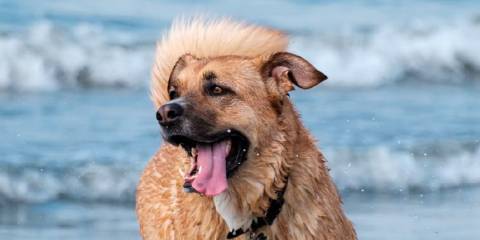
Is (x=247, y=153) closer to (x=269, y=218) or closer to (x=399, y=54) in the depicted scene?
(x=269, y=218)

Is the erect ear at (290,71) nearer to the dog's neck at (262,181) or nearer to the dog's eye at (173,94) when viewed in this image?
the dog's neck at (262,181)

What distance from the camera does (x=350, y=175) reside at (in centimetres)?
1192

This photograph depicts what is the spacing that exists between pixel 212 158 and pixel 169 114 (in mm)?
309

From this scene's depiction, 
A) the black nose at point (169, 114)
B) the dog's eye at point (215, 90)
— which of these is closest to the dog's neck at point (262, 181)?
the dog's eye at point (215, 90)

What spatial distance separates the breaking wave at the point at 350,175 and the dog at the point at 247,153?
4.51 meters

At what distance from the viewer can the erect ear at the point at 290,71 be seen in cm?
630

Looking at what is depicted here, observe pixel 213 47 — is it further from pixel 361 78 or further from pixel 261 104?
pixel 361 78

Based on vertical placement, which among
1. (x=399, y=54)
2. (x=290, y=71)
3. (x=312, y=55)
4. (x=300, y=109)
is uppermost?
(x=290, y=71)

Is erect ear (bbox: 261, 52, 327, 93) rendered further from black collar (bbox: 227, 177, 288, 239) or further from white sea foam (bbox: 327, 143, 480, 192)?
white sea foam (bbox: 327, 143, 480, 192)

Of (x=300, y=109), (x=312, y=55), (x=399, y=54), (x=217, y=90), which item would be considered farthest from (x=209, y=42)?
(x=399, y=54)

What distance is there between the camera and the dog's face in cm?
616

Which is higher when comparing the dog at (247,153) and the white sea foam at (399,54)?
the dog at (247,153)

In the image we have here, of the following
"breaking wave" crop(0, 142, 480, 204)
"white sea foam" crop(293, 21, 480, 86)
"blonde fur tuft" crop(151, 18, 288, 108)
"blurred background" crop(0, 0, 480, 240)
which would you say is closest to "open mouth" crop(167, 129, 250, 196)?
"blonde fur tuft" crop(151, 18, 288, 108)

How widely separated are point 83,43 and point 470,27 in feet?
17.6
